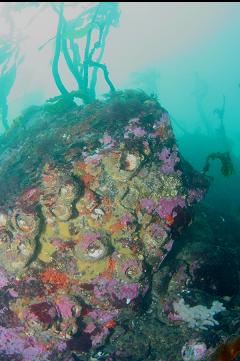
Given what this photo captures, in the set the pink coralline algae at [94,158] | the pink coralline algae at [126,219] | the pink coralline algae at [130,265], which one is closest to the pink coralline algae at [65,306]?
the pink coralline algae at [130,265]

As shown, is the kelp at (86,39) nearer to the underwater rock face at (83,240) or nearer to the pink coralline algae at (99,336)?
the underwater rock face at (83,240)

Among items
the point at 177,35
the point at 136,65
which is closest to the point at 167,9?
the point at 177,35

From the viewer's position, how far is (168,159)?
268 inches

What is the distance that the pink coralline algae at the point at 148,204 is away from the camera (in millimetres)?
6219

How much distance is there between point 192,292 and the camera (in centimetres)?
604

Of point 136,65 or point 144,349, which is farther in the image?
point 136,65

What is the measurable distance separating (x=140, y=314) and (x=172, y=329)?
0.66m

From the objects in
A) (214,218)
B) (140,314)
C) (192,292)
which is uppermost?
(214,218)

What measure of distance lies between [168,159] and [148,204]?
1.17 m

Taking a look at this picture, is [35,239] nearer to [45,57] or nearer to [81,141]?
[81,141]

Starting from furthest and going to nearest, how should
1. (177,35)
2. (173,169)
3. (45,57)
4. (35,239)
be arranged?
1. (177,35)
2. (45,57)
3. (173,169)
4. (35,239)

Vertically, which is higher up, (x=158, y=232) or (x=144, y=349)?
(x=158, y=232)

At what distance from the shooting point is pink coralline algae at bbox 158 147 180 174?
6.65m

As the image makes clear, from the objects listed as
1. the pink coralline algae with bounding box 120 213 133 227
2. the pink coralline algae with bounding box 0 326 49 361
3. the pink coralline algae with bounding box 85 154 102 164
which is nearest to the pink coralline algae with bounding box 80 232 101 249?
the pink coralline algae with bounding box 120 213 133 227
